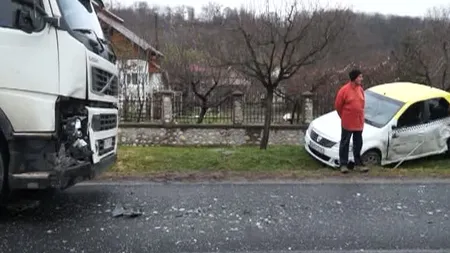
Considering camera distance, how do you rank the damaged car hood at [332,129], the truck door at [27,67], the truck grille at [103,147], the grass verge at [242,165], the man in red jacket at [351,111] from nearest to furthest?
the truck door at [27,67], the truck grille at [103,147], the grass verge at [242,165], the man in red jacket at [351,111], the damaged car hood at [332,129]

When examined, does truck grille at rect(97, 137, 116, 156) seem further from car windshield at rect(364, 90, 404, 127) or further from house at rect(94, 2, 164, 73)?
house at rect(94, 2, 164, 73)

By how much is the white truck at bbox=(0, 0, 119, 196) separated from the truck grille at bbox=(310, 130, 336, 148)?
268 inches

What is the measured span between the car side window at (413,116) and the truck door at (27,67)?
28.5 feet

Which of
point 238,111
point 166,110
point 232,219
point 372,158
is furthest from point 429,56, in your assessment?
point 232,219

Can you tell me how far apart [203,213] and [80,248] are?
1.54m

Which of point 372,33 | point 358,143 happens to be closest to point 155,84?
point 372,33

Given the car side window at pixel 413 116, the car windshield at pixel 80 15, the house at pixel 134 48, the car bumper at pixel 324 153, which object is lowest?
the car bumper at pixel 324 153

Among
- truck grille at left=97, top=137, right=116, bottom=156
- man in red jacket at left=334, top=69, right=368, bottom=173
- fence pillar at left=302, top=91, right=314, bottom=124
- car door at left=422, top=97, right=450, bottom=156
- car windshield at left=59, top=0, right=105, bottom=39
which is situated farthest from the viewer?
fence pillar at left=302, top=91, right=314, bottom=124

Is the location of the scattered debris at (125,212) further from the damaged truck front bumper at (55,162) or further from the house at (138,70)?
the house at (138,70)

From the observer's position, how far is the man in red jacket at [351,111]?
819 cm

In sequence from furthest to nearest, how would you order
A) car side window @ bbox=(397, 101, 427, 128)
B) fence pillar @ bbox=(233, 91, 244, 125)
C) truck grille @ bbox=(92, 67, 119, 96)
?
fence pillar @ bbox=(233, 91, 244, 125) < car side window @ bbox=(397, 101, 427, 128) < truck grille @ bbox=(92, 67, 119, 96)

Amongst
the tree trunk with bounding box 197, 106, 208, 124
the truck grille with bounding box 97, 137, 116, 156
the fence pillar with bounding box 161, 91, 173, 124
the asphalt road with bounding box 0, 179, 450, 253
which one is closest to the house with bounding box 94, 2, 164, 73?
the fence pillar with bounding box 161, 91, 173, 124

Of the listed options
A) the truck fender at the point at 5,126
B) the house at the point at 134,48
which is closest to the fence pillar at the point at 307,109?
the house at the point at 134,48

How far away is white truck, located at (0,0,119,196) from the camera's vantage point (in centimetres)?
447
